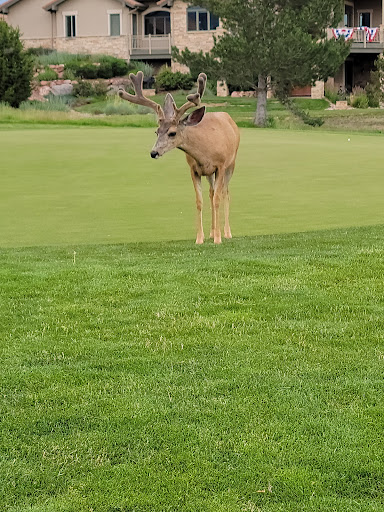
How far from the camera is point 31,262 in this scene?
8391mm

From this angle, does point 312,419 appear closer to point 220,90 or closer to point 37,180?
point 37,180

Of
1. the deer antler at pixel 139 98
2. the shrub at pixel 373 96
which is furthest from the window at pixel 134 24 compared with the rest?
the deer antler at pixel 139 98

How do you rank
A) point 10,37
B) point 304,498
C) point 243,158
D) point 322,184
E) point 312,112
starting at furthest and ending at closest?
1. point 312,112
2. point 10,37
3. point 243,158
4. point 322,184
5. point 304,498

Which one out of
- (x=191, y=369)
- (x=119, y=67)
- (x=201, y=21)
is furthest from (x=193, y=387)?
(x=201, y=21)

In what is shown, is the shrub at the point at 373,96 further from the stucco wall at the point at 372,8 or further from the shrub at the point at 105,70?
the shrub at the point at 105,70

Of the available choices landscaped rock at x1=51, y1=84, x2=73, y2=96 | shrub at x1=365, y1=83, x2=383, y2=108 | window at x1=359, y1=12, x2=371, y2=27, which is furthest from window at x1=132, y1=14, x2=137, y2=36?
shrub at x1=365, y1=83, x2=383, y2=108

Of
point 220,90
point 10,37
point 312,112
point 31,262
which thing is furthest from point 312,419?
point 220,90

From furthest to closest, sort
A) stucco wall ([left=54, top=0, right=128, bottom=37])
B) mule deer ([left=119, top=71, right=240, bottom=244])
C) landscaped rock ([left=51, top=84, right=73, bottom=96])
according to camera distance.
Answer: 1. stucco wall ([left=54, top=0, right=128, bottom=37])
2. landscaped rock ([left=51, top=84, right=73, bottom=96])
3. mule deer ([left=119, top=71, right=240, bottom=244])

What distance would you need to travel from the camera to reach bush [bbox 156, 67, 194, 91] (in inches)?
1902

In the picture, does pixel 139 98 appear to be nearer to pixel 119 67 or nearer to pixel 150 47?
pixel 119 67

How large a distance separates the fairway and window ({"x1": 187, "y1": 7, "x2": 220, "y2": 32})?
34.7 meters

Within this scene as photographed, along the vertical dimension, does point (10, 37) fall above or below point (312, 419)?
above

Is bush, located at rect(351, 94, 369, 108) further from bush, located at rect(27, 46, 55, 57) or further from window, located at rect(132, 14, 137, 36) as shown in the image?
bush, located at rect(27, 46, 55, 57)

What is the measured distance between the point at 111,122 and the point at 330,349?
27.6 m
